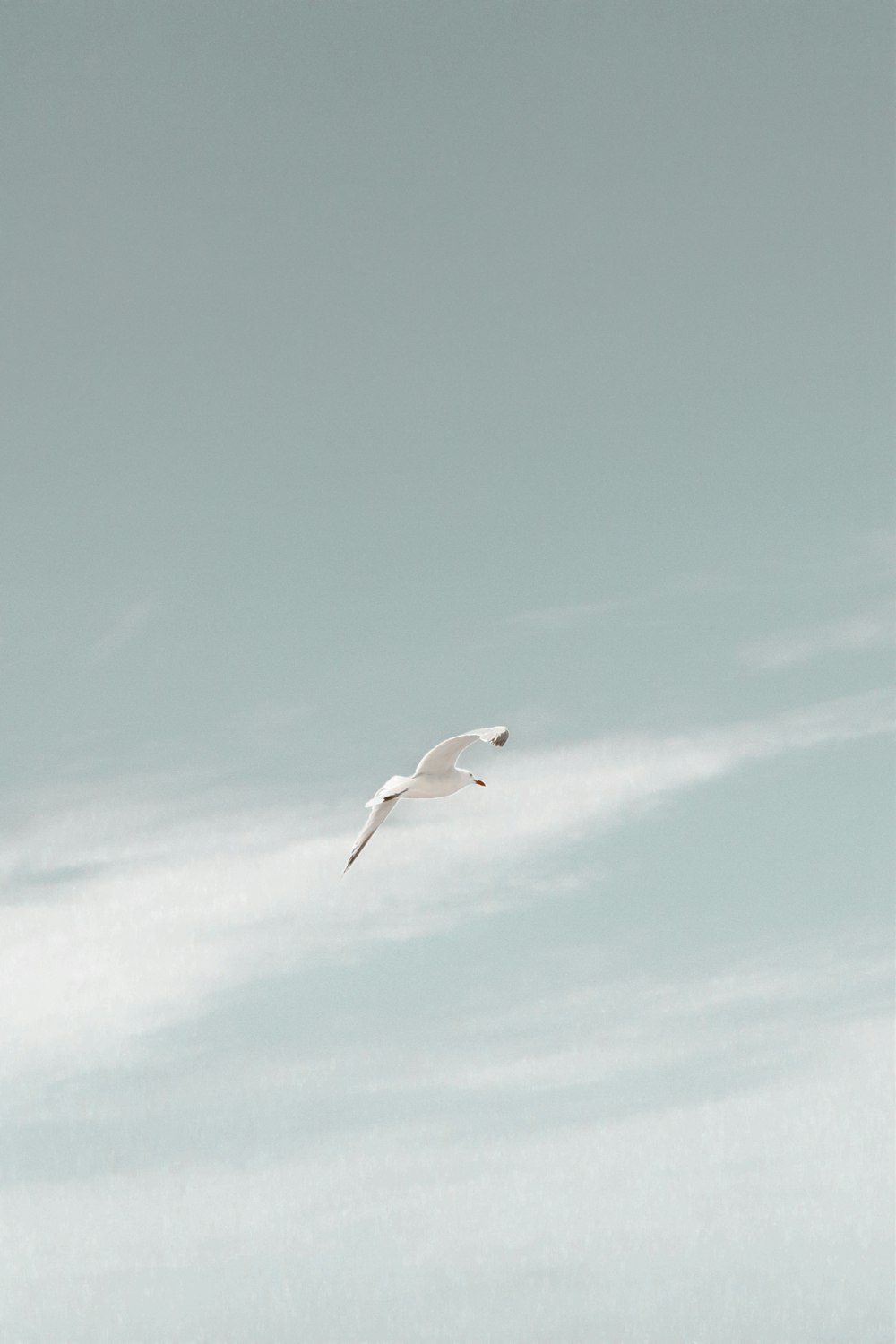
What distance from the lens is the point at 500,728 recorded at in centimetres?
4609

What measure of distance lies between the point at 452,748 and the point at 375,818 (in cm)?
450

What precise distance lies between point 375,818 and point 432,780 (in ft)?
14.0

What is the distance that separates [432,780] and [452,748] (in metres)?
2.16

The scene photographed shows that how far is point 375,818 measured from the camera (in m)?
45.4

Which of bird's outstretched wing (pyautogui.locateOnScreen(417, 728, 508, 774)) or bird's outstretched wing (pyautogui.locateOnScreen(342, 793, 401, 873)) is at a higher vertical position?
bird's outstretched wing (pyautogui.locateOnScreen(417, 728, 508, 774))

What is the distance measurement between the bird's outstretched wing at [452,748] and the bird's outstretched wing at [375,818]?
83.9 inches

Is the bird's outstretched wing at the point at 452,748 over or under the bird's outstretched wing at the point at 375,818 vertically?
over

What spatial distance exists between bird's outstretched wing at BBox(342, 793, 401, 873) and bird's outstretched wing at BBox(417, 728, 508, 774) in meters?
2.13

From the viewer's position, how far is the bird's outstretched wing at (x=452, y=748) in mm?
45750

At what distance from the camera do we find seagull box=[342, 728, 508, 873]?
44625 millimetres

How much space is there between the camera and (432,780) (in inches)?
1925

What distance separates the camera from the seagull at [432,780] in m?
44.6

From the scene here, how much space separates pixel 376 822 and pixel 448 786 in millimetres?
4693

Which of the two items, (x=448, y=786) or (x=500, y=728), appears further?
(x=448, y=786)
